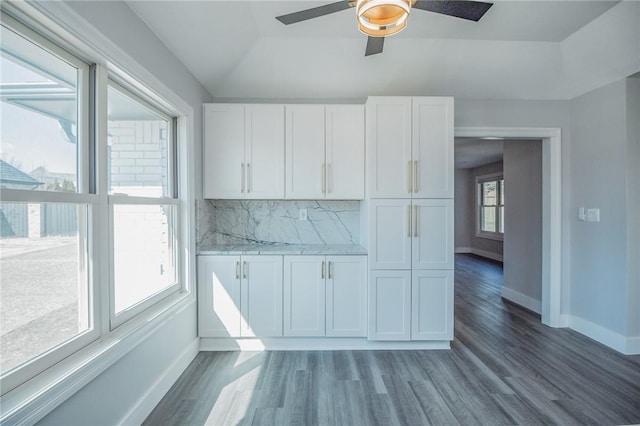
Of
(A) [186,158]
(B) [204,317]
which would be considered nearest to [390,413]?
(B) [204,317]

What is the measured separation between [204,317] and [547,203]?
3.85m

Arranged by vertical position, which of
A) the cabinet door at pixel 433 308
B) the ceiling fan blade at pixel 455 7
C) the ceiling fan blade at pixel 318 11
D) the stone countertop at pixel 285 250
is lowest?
the cabinet door at pixel 433 308

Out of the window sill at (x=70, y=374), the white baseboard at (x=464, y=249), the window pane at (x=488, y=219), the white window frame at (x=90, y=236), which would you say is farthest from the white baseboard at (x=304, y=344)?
the white baseboard at (x=464, y=249)

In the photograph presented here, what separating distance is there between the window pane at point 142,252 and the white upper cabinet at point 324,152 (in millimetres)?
1137

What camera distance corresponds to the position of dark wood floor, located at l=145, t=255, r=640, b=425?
1.79 metres

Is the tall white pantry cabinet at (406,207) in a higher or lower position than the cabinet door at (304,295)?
higher

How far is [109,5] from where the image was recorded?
4.86 ft

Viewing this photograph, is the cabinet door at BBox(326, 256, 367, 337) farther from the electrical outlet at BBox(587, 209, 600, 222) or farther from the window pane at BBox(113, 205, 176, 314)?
the electrical outlet at BBox(587, 209, 600, 222)

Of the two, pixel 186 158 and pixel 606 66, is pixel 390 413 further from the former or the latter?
pixel 606 66

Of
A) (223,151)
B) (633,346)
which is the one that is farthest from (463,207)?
(223,151)

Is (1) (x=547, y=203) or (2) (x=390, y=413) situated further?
(1) (x=547, y=203)

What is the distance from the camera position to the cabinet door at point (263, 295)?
258 cm

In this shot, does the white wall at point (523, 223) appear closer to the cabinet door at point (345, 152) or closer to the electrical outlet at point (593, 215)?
the electrical outlet at point (593, 215)

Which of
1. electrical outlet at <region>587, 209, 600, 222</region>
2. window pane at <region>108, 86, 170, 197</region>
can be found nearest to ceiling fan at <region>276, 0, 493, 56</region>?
window pane at <region>108, 86, 170, 197</region>
